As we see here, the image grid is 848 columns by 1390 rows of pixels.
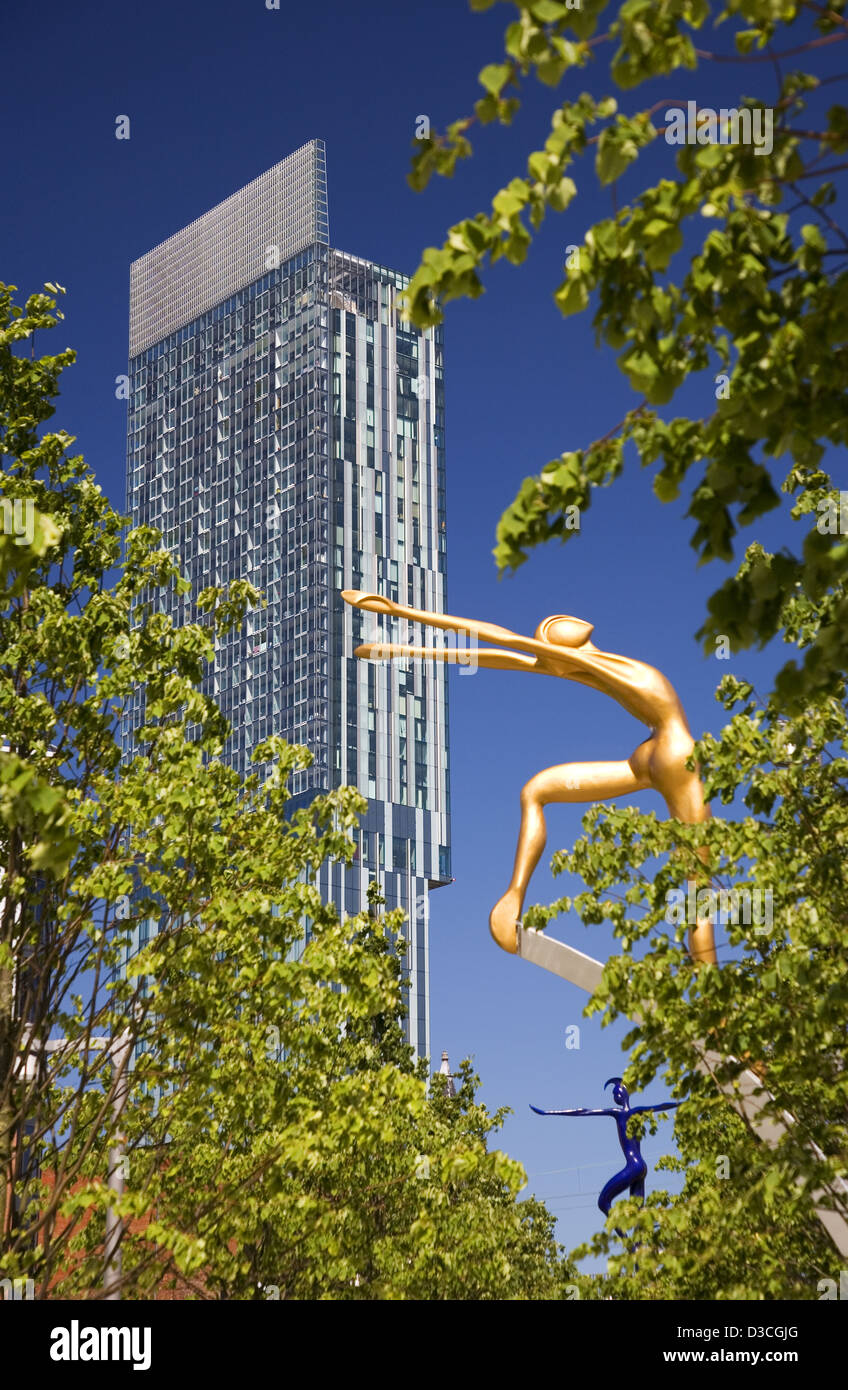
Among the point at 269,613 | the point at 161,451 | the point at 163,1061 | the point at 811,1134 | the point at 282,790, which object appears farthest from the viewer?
the point at 161,451

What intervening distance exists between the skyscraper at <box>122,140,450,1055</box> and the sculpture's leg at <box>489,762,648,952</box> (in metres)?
87.3

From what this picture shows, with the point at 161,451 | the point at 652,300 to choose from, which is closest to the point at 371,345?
the point at 161,451

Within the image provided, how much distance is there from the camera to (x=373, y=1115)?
39.7ft

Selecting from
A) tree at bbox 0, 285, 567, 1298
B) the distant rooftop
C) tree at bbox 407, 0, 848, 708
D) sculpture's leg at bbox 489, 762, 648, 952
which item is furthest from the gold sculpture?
the distant rooftop

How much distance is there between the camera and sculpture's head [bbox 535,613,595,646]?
18.7m

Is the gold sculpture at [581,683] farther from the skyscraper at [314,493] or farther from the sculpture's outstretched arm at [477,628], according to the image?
the skyscraper at [314,493]

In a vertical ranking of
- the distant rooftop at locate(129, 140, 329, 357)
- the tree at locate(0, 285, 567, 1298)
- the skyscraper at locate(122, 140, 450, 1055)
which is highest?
the distant rooftop at locate(129, 140, 329, 357)

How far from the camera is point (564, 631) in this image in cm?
1878

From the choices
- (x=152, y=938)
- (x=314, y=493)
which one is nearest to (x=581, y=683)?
(x=152, y=938)

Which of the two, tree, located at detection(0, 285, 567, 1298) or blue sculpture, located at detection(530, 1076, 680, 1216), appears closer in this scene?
tree, located at detection(0, 285, 567, 1298)

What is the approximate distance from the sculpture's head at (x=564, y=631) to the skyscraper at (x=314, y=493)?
8759 centimetres

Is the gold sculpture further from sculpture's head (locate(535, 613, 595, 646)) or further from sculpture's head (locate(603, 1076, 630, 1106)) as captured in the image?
sculpture's head (locate(603, 1076, 630, 1106))
